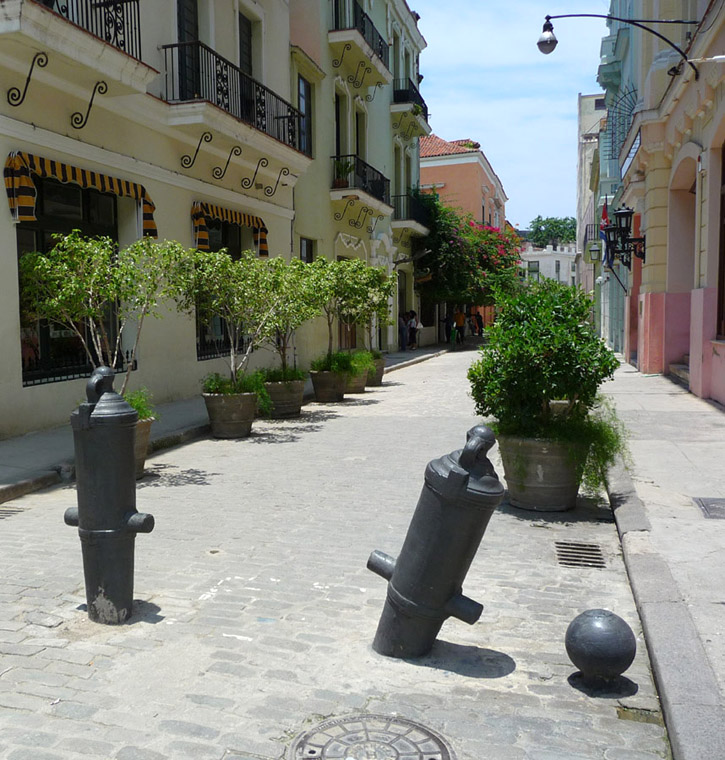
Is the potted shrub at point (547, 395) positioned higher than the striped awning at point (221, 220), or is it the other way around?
the striped awning at point (221, 220)

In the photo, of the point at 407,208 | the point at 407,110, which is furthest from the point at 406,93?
the point at 407,208

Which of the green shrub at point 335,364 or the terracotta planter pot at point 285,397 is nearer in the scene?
the terracotta planter pot at point 285,397

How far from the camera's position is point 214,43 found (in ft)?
47.5

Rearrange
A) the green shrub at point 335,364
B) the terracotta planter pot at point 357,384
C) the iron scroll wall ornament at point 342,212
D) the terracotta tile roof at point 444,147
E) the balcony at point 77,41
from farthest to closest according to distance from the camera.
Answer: the terracotta tile roof at point 444,147, the iron scroll wall ornament at point 342,212, the terracotta planter pot at point 357,384, the green shrub at point 335,364, the balcony at point 77,41

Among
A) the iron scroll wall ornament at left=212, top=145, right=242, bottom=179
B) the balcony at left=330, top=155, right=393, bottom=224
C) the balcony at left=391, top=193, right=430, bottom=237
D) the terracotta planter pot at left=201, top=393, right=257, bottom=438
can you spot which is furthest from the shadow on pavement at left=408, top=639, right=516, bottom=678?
the balcony at left=391, top=193, right=430, bottom=237

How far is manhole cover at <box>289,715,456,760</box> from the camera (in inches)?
113

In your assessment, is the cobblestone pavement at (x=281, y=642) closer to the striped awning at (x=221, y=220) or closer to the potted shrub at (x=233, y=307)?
the potted shrub at (x=233, y=307)

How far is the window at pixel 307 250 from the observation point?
66.6 feet

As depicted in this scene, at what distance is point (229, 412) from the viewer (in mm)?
10445

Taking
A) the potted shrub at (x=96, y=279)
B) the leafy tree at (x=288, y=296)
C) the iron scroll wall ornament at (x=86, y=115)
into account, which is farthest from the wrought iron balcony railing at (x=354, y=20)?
the potted shrub at (x=96, y=279)

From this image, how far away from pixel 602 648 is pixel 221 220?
13.0 metres

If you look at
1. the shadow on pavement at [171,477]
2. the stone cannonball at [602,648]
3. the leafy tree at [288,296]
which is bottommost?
the shadow on pavement at [171,477]

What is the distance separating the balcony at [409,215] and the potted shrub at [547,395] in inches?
862

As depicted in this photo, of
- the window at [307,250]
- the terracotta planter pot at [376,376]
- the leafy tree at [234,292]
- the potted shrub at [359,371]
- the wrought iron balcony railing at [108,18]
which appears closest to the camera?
the leafy tree at [234,292]
